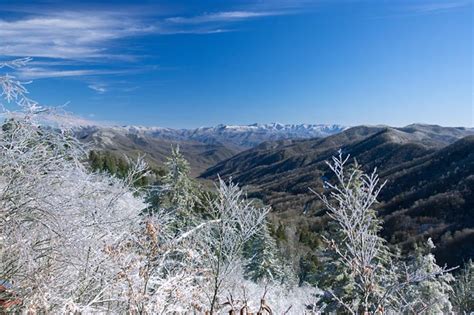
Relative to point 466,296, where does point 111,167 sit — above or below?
above

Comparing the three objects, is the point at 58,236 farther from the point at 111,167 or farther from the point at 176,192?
the point at 111,167

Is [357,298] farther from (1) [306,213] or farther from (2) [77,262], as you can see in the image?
(1) [306,213]

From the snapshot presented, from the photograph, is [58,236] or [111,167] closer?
[58,236]

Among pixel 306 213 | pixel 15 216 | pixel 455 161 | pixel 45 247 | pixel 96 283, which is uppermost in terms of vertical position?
pixel 15 216

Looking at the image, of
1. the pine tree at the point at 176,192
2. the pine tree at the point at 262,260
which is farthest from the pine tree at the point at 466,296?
the pine tree at the point at 176,192

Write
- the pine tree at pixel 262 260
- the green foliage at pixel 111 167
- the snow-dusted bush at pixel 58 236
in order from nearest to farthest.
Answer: the snow-dusted bush at pixel 58 236
the pine tree at pixel 262 260
the green foliage at pixel 111 167

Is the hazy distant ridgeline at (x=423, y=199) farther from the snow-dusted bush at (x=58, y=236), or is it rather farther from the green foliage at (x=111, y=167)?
the snow-dusted bush at (x=58, y=236)

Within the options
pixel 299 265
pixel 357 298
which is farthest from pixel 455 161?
pixel 357 298

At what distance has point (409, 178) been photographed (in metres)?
130

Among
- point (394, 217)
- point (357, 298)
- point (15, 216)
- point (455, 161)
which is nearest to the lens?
point (15, 216)

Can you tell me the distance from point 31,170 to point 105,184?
177cm

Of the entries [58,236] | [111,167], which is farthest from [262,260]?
[111,167]

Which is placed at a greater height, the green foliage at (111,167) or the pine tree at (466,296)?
the green foliage at (111,167)

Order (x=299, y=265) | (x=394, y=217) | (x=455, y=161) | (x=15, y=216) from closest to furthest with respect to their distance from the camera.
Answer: (x=15, y=216), (x=299, y=265), (x=394, y=217), (x=455, y=161)
